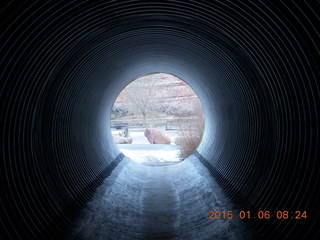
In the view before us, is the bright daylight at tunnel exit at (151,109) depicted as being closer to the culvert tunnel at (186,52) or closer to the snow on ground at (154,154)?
the snow on ground at (154,154)

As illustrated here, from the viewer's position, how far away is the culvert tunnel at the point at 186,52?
11.9ft

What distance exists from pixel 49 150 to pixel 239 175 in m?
4.16

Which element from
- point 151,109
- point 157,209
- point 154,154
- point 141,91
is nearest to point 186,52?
point 157,209

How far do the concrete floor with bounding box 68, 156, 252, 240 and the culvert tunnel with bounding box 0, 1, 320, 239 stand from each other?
0.09 m

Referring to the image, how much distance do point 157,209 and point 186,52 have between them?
448cm

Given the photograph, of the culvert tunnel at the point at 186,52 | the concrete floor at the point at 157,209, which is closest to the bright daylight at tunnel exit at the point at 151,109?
the concrete floor at the point at 157,209

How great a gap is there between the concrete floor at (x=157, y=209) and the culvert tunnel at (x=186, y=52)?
0.29 feet

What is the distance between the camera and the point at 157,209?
6941 millimetres

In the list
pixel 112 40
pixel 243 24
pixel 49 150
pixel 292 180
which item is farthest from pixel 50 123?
pixel 292 180

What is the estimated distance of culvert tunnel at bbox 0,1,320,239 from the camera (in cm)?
362

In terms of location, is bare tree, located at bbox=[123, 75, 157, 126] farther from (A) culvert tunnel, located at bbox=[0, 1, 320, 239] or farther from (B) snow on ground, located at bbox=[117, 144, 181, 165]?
(A) culvert tunnel, located at bbox=[0, 1, 320, 239]
